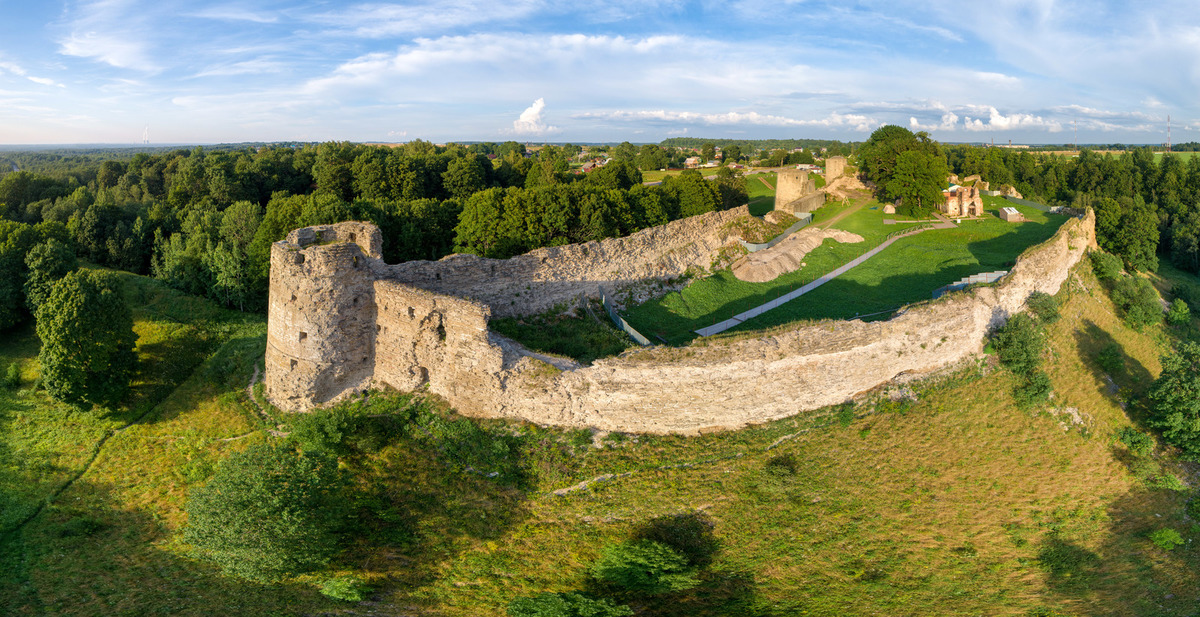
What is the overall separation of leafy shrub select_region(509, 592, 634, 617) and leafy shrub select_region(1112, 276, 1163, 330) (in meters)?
25.9

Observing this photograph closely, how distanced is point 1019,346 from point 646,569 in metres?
14.2

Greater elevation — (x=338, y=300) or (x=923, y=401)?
(x=338, y=300)

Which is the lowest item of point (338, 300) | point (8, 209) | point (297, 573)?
point (297, 573)

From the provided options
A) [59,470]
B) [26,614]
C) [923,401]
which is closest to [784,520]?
[923,401]

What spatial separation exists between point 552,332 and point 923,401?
1197 centimetres

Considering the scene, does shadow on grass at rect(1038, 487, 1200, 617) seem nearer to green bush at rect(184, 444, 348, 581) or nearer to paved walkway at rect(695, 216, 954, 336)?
paved walkway at rect(695, 216, 954, 336)

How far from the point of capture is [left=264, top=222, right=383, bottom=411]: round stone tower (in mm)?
16688

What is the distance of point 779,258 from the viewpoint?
31.5 meters

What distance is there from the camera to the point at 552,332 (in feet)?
71.2

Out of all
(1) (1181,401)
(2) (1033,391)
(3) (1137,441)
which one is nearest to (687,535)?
(2) (1033,391)

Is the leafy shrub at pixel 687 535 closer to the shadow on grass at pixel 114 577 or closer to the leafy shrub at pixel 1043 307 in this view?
the shadow on grass at pixel 114 577

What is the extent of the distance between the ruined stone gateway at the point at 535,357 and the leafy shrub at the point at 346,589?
4836mm

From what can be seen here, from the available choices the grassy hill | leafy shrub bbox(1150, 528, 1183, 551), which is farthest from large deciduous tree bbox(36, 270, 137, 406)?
leafy shrub bbox(1150, 528, 1183, 551)

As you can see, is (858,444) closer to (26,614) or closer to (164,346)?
(26,614)
